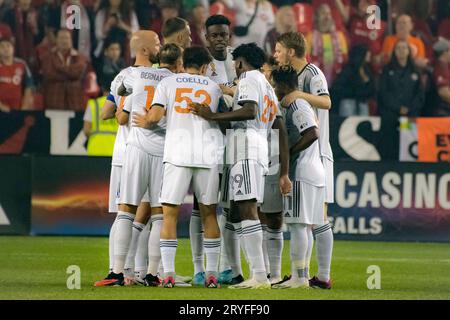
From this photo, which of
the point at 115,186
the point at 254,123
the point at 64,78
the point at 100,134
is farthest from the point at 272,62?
the point at 64,78

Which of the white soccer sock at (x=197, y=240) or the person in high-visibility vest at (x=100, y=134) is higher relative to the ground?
the person in high-visibility vest at (x=100, y=134)

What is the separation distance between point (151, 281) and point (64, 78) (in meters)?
8.38

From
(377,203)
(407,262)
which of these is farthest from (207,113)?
(377,203)

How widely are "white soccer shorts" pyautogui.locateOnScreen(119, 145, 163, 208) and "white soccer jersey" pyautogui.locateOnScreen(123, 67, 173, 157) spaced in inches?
2.6

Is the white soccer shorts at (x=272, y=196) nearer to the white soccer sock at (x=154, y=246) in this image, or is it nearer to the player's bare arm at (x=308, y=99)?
the player's bare arm at (x=308, y=99)

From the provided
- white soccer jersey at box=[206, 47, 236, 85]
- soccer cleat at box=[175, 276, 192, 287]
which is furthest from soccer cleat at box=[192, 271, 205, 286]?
white soccer jersey at box=[206, 47, 236, 85]

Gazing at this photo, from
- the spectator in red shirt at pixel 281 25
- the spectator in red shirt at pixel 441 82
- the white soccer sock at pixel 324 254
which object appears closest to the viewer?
the white soccer sock at pixel 324 254

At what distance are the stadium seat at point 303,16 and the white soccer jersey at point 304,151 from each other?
8.61m

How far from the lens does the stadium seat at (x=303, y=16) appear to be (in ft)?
64.2

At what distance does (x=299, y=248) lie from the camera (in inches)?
425

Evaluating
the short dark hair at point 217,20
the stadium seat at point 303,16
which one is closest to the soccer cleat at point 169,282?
the short dark hair at point 217,20

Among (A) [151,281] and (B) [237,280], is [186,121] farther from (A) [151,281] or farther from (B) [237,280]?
(B) [237,280]

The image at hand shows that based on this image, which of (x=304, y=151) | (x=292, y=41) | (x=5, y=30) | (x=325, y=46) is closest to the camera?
A: (x=304, y=151)

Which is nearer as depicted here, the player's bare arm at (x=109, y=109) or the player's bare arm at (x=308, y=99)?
the player's bare arm at (x=308, y=99)
